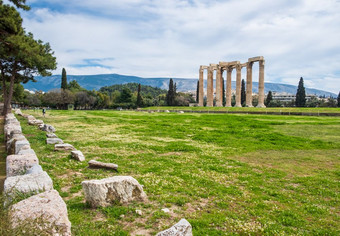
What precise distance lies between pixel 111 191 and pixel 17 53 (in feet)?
106

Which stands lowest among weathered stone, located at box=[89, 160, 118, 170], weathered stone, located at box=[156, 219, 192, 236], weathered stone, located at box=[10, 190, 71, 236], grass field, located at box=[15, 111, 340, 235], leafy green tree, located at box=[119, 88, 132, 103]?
grass field, located at box=[15, 111, 340, 235]

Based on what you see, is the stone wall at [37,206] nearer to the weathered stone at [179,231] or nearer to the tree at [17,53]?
the weathered stone at [179,231]

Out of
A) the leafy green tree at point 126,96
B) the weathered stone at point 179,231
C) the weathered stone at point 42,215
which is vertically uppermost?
the leafy green tree at point 126,96

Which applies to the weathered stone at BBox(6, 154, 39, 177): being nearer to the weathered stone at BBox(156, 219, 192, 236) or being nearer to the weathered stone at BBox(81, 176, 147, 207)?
the weathered stone at BBox(81, 176, 147, 207)

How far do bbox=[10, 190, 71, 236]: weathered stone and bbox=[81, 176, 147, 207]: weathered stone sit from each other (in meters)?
1.59

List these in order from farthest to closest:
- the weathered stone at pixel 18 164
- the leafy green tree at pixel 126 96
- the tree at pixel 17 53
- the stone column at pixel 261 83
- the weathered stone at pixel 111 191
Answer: the leafy green tree at pixel 126 96, the stone column at pixel 261 83, the tree at pixel 17 53, the weathered stone at pixel 18 164, the weathered stone at pixel 111 191

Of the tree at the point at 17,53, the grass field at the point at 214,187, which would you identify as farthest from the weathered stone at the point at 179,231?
the tree at the point at 17,53

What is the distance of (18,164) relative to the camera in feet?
26.0

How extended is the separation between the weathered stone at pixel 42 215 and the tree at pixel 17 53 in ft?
88.9

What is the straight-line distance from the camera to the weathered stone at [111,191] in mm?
6641

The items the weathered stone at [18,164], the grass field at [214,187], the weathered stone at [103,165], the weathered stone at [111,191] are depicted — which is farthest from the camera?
the weathered stone at [103,165]

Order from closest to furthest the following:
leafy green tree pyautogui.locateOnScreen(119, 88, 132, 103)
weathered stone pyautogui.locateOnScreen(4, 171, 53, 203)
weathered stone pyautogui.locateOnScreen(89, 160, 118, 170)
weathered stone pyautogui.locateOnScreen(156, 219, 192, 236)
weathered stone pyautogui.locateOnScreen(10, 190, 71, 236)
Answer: weathered stone pyautogui.locateOnScreen(10, 190, 71, 236) → weathered stone pyautogui.locateOnScreen(156, 219, 192, 236) → weathered stone pyautogui.locateOnScreen(4, 171, 53, 203) → weathered stone pyautogui.locateOnScreen(89, 160, 118, 170) → leafy green tree pyautogui.locateOnScreen(119, 88, 132, 103)

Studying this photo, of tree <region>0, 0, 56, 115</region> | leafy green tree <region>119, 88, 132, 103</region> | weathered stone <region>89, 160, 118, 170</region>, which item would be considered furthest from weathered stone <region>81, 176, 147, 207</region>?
leafy green tree <region>119, 88, 132, 103</region>

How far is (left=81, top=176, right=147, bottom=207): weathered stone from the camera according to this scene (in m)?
6.64
